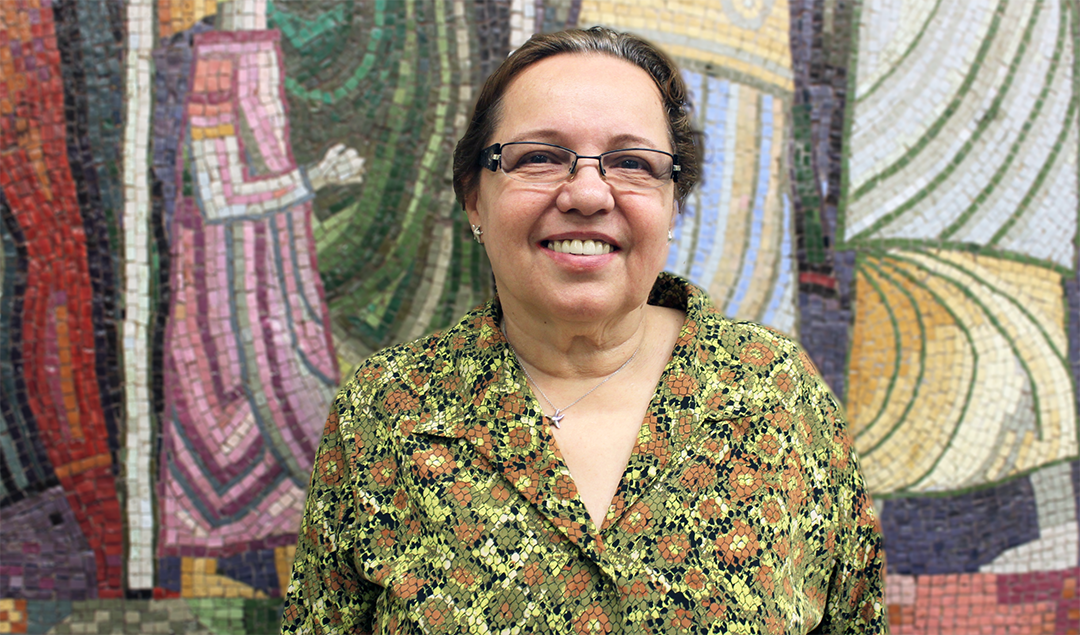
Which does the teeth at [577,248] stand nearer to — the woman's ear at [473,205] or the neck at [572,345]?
the neck at [572,345]

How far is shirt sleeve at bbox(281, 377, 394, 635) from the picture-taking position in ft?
5.71

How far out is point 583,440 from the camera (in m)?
1.74

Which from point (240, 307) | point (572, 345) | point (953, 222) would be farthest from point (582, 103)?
point (953, 222)

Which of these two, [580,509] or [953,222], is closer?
[580,509]

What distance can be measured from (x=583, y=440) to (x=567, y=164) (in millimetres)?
643

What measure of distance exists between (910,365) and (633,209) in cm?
176

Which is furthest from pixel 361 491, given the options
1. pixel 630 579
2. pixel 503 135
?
pixel 503 135

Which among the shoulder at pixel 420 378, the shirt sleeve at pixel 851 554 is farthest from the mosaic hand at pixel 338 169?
the shirt sleeve at pixel 851 554

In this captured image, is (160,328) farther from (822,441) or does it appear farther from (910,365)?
(910,365)

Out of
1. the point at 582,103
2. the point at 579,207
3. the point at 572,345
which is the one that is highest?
the point at 582,103

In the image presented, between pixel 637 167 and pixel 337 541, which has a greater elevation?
pixel 637 167

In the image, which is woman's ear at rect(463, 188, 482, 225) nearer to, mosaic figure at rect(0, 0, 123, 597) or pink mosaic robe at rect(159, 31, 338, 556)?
pink mosaic robe at rect(159, 31, 338, 556)

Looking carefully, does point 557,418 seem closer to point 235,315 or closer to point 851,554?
point 851,554

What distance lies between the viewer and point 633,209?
1636mm
